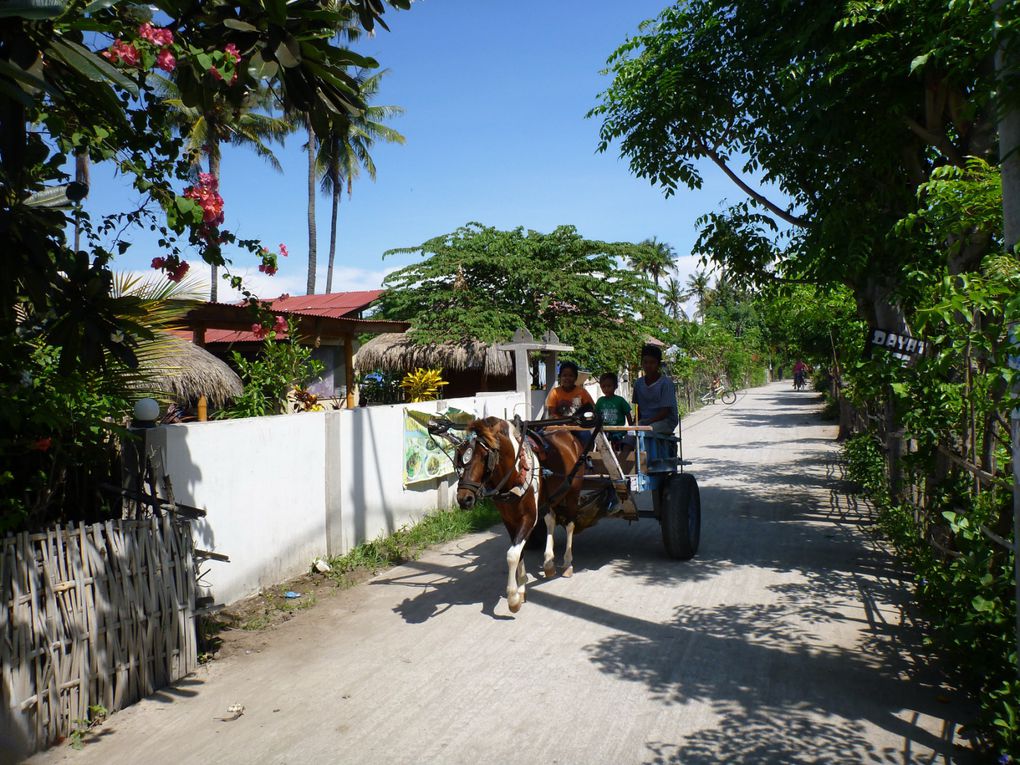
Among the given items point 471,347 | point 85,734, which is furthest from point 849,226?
point 471,347

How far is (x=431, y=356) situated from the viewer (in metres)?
19.8

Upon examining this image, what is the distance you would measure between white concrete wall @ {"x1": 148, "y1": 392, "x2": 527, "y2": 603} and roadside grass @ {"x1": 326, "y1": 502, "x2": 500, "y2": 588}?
0.16m

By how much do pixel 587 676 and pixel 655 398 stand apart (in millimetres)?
4085

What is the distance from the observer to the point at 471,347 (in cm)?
1916

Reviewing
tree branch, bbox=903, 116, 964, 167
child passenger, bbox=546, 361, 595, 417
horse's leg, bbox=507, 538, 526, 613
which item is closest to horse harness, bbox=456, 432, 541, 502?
horse's leg, bbox=507, 538, 526, 613

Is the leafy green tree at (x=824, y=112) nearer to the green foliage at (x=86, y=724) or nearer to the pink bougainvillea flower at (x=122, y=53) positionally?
the pink bougainvillea flower at (x=122, y=53)

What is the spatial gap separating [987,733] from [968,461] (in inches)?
76.4

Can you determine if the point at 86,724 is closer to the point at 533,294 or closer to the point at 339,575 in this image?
the point at 339,575

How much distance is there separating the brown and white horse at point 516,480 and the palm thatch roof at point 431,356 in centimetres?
1079

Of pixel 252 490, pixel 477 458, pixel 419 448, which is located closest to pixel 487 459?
pixel 477 458

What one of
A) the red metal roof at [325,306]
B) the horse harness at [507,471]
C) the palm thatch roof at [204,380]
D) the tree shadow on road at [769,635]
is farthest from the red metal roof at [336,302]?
the horse harness at [507,471]

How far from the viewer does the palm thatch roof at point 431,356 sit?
1927 centimetres

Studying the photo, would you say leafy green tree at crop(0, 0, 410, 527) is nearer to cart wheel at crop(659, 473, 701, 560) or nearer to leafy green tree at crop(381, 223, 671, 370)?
cart wheel at crop(659, 473, 701, 560)

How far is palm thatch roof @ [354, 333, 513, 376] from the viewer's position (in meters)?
19.3
